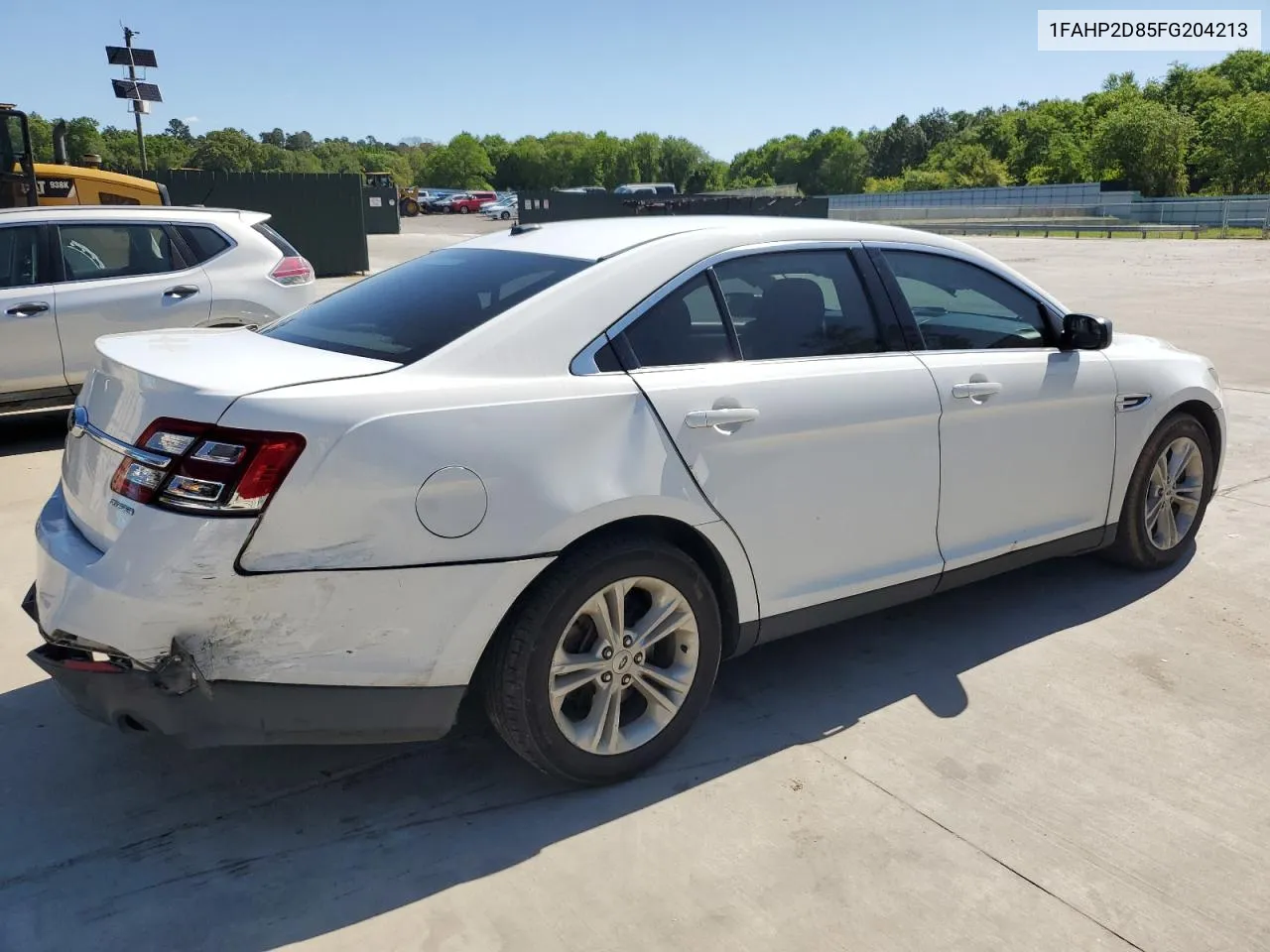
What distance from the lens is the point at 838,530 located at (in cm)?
337

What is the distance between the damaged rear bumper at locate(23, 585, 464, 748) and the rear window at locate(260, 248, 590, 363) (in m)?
0.90

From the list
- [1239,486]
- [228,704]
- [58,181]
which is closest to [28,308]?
[228,704]

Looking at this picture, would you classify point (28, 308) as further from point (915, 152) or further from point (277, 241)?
point (915, 152)

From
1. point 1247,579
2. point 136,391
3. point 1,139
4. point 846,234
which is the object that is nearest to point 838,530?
point 846,234

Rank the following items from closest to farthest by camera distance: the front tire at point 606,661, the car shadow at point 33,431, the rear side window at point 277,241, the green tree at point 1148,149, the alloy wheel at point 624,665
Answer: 1. the front tire at point 606,661
2. the alloy wheel at point 624,665
3. the car shadow at point 33,431
4. the rear side window at point 277,241
5. the green tree at point 1148,149

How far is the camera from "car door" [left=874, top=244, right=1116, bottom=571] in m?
3.69

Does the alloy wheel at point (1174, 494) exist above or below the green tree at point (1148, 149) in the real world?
below

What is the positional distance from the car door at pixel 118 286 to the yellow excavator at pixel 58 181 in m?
4.64

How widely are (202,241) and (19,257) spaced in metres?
1.19

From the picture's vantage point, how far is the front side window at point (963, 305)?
3.76m

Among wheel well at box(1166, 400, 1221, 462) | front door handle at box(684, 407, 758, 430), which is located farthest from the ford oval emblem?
wheel well at box(1166, 400, 1221, 462)

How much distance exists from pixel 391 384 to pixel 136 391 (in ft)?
2.19

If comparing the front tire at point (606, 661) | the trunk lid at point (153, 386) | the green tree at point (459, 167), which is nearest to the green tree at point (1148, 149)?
the front tire at point (606, 661)

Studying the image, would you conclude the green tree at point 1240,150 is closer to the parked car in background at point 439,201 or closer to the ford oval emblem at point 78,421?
the parked car in background at point 439,201
